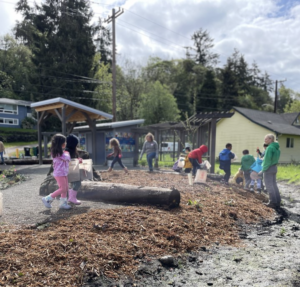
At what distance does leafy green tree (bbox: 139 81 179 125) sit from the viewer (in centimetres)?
3934

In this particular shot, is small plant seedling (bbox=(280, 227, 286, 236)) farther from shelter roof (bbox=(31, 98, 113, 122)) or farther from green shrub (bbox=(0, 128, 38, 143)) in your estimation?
green shrub (bbox=(0, 128, 38, 143))

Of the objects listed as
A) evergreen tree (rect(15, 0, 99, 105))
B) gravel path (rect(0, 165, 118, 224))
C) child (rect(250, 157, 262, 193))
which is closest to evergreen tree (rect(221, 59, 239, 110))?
evergreen tree (rect(15, 0, 99, 105))

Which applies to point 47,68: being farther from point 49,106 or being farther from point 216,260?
point 216,260

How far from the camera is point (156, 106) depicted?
39.3 metres

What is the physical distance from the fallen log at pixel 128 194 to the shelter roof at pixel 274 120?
23.4m

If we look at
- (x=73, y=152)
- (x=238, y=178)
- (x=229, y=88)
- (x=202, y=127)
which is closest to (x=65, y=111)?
(x=202, y=127)

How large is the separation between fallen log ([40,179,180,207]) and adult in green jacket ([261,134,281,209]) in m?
2.90

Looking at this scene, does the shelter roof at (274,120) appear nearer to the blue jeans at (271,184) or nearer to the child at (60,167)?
the blue jeans at (271,184)

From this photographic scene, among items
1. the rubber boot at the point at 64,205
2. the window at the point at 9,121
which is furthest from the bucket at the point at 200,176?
the window at the point at 9,121

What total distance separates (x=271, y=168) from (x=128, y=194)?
12.8 feet

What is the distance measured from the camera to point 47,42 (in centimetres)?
3478

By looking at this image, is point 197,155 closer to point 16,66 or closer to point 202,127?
point 202,127

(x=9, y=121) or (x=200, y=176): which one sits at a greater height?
(x=9, y=121)

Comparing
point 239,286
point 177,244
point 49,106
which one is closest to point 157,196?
point 177,244
